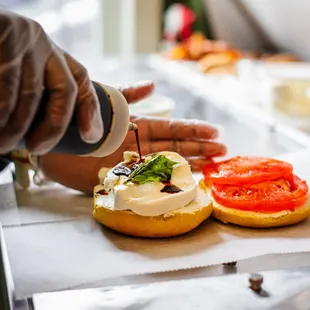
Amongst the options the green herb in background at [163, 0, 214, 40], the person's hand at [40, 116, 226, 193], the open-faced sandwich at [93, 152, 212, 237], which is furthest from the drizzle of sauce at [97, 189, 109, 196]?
the green herb in background at [163, 0, 214, 40]

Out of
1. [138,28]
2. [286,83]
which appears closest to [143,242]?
[286,83]

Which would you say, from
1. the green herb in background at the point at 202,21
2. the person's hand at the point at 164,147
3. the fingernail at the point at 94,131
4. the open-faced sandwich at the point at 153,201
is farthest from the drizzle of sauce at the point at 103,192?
the green herb in background at the point at 202,21

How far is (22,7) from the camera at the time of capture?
4.25 m

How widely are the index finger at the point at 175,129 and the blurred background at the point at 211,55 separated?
0.04m

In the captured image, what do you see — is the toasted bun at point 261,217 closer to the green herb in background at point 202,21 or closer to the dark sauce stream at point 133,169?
the dark sauce stream at point 133,169

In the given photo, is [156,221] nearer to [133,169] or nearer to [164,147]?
[133,169]

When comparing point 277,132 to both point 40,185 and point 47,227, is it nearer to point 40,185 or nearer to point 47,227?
point 40,185

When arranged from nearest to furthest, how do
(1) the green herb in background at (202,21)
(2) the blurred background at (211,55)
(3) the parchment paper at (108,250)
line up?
(3) the parchment paper at (108,250) → (2) the blurred background at (211,55) → (1) the green herb in background at (202,21)

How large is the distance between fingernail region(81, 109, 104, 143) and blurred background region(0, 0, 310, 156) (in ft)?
0.39

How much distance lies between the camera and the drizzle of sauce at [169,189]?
825 millimetres

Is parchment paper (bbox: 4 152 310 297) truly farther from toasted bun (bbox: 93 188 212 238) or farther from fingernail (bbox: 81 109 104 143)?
fingernail (bbox: 81 109 104 143)

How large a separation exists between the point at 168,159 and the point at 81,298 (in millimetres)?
Answer: 233

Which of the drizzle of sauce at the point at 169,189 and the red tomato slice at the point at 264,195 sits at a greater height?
the drizzle of sauce at the point at 169,189

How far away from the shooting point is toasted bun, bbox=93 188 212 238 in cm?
81
